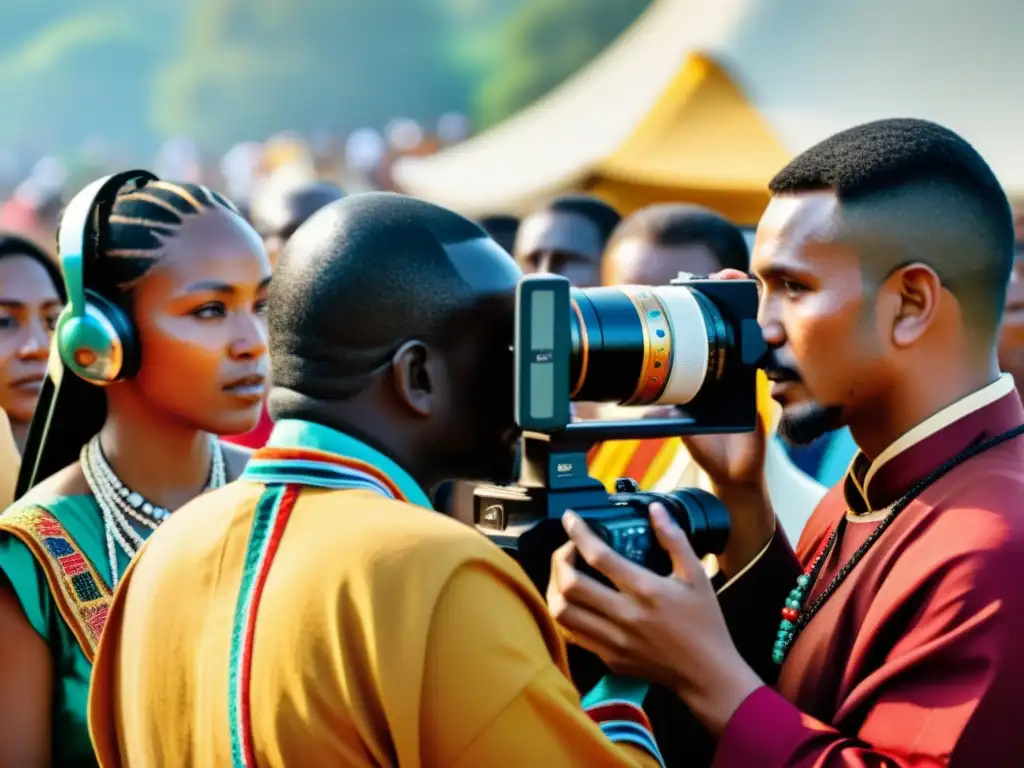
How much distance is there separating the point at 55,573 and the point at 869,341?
1.64 meters

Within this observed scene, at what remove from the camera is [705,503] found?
2.27m

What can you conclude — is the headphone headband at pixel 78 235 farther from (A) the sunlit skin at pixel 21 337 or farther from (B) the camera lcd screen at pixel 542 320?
(A) the sunlit skin at pixel 21 337

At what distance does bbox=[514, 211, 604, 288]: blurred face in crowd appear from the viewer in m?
5.69

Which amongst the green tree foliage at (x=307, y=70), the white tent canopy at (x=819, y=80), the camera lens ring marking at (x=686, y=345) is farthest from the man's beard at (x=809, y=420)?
the green tree foliage at (x=307, y=70)

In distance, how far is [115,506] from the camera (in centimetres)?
286

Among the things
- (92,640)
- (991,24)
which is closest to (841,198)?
(92,640)

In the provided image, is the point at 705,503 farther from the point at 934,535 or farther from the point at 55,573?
the point at 55,573

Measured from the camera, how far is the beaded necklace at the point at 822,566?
2324mm

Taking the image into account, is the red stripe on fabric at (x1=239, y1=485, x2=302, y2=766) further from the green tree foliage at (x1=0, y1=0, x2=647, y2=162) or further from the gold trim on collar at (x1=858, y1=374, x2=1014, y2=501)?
the green tree foliage at (x1=0, y1=0, x2=647, y2=162)

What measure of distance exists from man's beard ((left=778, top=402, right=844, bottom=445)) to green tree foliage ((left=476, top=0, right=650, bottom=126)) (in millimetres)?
35147

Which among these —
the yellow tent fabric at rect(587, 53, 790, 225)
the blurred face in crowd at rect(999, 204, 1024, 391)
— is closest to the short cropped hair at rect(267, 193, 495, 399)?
the blurred face in crowd at rect(999, 204, 1024, 391)

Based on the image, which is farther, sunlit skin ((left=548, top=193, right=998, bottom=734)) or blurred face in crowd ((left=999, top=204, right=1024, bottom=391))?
blurred face in crowd ((left=999, top=204, right=1024, bottom=391))

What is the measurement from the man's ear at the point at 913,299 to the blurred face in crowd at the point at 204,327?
138 centimetres

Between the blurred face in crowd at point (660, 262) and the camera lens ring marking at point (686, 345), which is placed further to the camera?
the blurred face in crowd at point (660, 262)
